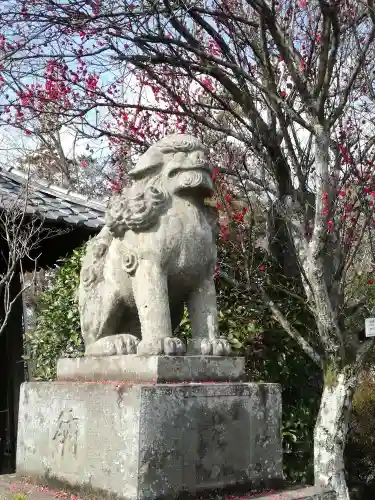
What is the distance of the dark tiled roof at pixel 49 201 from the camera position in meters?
6.16

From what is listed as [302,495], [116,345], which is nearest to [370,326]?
[302,495]

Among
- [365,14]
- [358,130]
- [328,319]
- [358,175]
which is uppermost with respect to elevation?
[365,14]

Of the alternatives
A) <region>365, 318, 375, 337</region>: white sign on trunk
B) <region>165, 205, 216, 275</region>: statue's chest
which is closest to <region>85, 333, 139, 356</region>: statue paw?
<region>165, 205, 216, 275</region>: statue's chest

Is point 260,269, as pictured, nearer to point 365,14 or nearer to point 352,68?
point 352,68

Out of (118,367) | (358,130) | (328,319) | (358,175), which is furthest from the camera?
(358,130)

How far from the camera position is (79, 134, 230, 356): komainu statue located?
3252 mm

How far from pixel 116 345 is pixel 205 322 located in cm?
53

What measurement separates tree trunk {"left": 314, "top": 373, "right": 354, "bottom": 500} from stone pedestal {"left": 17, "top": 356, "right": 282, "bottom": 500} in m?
1.62

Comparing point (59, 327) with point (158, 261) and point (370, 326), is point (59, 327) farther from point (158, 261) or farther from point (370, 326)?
point (158, 261)

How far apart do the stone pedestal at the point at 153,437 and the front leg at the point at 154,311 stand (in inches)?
8.3

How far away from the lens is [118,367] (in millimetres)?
3197

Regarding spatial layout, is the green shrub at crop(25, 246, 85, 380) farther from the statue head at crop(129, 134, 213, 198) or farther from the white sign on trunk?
the statue head at crop(129, 134, 213, 198)

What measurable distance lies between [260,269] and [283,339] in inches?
32.8

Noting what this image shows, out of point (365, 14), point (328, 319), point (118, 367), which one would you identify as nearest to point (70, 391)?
point (118, 367)
